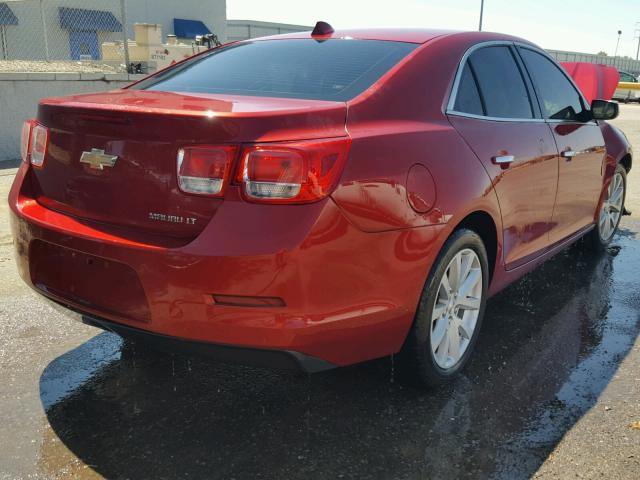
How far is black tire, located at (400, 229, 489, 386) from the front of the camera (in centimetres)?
279

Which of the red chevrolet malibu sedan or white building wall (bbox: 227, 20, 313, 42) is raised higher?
white building wall (bbox: 227, 20, 313, 42)

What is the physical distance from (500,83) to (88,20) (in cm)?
1393

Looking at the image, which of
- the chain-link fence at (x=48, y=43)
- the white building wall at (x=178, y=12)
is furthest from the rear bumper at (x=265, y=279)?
the white building wall at (x=178, y=12)

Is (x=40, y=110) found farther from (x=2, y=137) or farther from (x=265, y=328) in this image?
(x=2, y=137)

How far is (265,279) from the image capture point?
2.24 meters

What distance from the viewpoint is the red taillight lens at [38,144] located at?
9.12ft

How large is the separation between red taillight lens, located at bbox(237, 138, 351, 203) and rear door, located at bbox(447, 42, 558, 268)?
40.6 inches

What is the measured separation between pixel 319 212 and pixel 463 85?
138cm

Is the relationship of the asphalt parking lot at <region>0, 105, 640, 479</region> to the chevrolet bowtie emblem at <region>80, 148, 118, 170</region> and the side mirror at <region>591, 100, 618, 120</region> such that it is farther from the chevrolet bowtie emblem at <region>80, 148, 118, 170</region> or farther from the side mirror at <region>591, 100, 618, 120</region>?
the side mirror at <region>591, 100, 618, 120</region>

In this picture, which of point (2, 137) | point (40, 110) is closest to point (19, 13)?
point (2, 137)

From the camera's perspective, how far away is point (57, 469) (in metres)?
2.45

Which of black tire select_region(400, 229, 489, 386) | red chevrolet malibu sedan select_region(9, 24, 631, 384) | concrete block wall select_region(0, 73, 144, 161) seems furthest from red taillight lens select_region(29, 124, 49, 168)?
concrete block wall select_region(0, 73, 144, 161)

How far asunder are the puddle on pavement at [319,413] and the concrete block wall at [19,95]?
7.20m

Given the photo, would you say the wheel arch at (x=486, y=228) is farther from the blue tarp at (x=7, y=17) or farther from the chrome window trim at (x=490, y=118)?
the blue tarp at (x=7, y=17)
